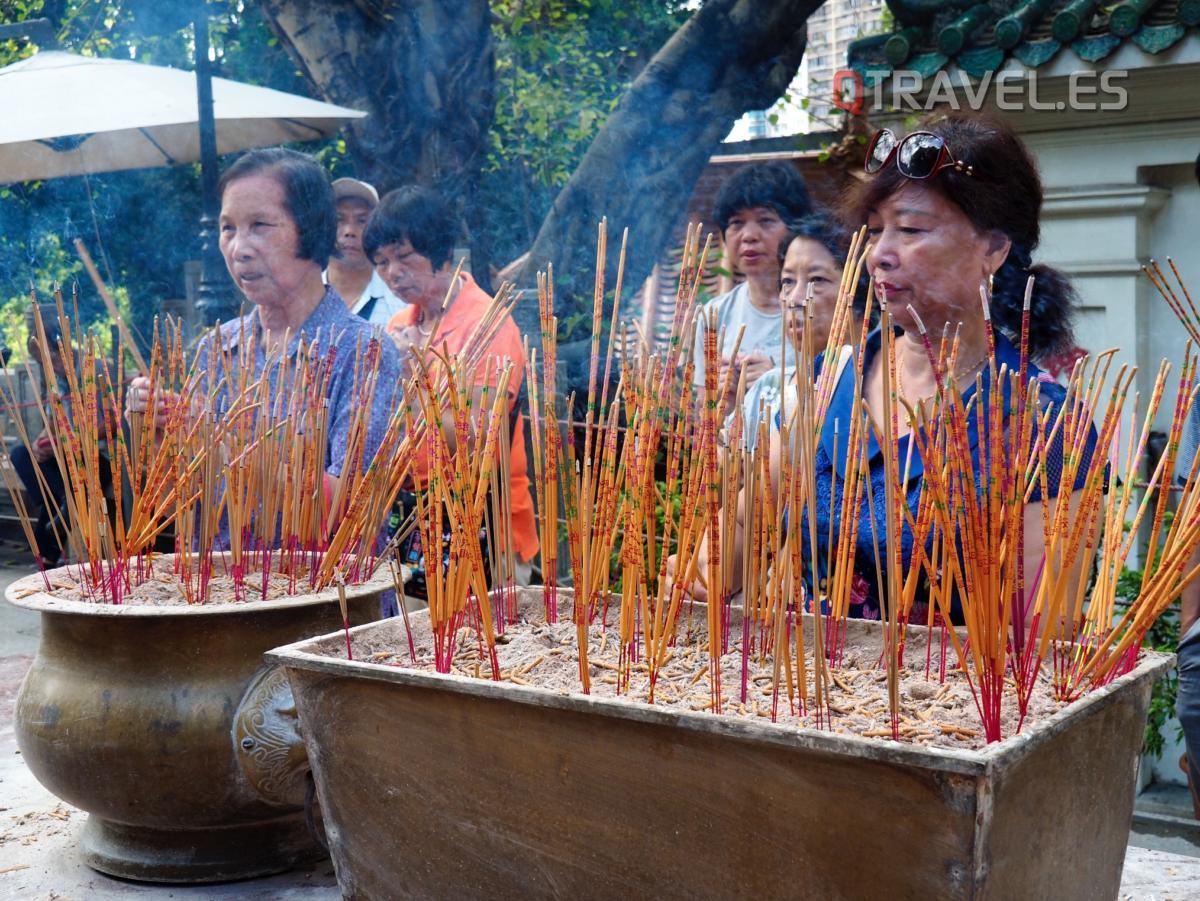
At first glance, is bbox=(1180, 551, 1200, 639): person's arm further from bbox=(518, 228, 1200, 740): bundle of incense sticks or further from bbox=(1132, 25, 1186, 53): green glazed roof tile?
bbox=(1132, 25, 1186, 53): green glazed roof tile

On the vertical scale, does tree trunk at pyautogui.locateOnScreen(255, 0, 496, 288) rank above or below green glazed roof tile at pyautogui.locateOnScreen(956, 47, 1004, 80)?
above

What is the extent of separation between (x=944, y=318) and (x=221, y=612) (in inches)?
45.4

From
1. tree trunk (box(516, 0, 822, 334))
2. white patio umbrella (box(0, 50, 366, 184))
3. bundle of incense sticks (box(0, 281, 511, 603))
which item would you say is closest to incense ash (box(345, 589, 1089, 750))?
bundle of incense sticks (box(0, 281, 511, 603))

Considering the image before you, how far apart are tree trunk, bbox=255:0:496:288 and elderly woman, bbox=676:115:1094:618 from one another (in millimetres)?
4128

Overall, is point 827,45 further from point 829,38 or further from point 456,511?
point 456,511

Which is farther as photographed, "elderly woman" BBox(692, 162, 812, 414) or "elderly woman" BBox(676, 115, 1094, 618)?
"elderly woman" BBox(692, 162, 812, 414)

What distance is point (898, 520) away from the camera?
156 cm

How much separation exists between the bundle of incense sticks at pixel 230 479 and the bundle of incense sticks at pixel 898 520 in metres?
0.39

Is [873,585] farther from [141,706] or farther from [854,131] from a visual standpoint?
[854,131]

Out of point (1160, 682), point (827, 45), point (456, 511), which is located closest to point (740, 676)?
point (456, 511)

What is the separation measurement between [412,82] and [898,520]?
486 centimetres

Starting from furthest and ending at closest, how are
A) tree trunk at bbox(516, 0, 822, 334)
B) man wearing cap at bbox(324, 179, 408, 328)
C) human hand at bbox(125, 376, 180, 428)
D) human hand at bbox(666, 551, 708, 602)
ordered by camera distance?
tree trunk at bbox(516, 0, 822, 334), man wearing cap at bbox(324, 179, 408, 328), human hand at bbox(125, 376, 180, 428), human hand at bbox(666, 551, 708, 602)

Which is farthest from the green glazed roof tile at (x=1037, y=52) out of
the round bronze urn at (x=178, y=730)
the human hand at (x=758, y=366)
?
the round bronze urn at (x=178, y=730)

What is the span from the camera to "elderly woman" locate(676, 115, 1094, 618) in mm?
1824
